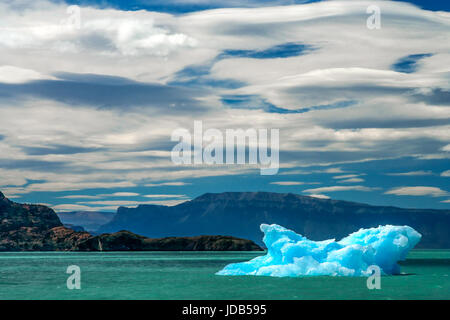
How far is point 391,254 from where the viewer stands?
56.4 meters

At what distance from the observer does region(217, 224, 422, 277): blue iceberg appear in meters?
52.5

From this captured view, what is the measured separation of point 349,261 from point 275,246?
23.6 ft

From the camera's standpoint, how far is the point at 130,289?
4588 cm

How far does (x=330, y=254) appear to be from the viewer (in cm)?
5369

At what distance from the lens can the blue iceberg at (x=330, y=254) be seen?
52.5m
